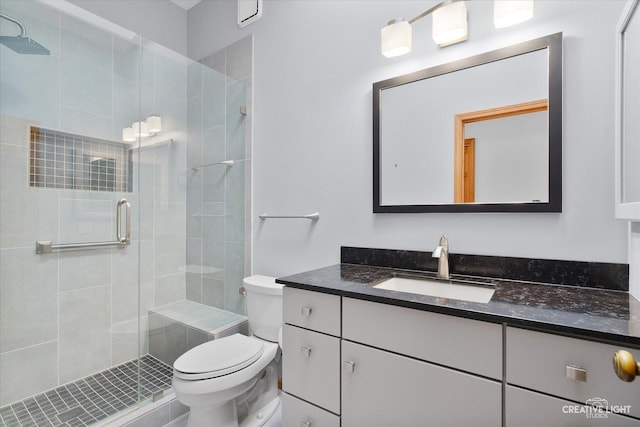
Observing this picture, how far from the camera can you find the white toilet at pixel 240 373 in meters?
1.37

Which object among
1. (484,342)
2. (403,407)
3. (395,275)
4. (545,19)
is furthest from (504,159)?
(403,407)

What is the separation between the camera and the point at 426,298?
39.1 inches

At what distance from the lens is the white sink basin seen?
123cm

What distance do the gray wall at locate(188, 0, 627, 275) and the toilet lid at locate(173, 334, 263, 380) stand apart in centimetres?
53

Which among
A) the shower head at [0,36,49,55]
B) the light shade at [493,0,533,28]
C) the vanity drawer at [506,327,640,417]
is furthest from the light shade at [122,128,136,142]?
the vanity drawer at [506,327,640,417]

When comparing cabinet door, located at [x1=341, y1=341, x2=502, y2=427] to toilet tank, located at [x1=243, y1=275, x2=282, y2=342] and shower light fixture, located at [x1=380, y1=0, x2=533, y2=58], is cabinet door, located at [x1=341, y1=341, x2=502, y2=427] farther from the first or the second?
shower light fixture, located at [x1=380, y1=0, x2=533, y2=58]

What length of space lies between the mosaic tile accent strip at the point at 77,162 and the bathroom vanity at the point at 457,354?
1542 mm

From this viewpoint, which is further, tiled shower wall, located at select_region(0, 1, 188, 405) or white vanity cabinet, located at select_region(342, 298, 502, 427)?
tiled shower wall, located at select_region(0, 1, 188, 405)

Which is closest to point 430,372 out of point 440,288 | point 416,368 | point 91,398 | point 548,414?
point 416,368

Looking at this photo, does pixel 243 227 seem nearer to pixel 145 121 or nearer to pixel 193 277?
pixel 193 277

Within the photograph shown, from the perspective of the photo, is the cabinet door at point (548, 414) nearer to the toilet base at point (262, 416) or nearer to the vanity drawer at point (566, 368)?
the vanity drawer at point (566, 368)

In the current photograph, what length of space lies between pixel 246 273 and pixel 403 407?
1481 mm

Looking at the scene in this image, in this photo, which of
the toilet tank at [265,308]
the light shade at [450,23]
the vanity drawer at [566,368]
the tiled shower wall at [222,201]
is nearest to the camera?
the vanity drawer at [566,368]

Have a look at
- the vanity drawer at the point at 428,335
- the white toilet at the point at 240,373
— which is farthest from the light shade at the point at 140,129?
the vanity drawer at the point at 428,335
